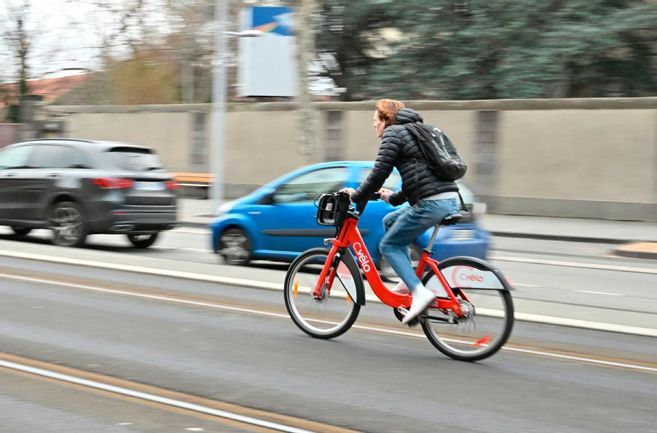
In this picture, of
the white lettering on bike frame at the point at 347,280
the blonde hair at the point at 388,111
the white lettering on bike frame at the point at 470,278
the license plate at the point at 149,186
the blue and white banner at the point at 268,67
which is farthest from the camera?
the blue and white banner at the point at 268,67

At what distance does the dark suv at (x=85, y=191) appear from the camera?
12.5m

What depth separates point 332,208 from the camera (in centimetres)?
643

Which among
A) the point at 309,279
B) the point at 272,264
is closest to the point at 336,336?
the point at 309,279

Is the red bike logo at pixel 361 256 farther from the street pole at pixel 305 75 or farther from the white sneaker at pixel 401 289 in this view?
the street pole at pixel 305 75

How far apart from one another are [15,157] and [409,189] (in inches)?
366

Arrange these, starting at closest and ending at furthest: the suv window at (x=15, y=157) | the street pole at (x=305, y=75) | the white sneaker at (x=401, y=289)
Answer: the white sneaker at (x=401, y=289) < the suv window at (x=15, y=157) < the street pole at (x=305, y=75)

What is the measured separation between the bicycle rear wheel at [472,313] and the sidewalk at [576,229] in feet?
31.4

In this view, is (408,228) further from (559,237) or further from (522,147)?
(522,147)

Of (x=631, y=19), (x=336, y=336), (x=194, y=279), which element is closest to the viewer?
(x=336, y=336)

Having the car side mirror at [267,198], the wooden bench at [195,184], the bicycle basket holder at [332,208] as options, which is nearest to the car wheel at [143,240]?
the car side mirror at [267,198]

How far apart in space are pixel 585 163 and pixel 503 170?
6.61ft

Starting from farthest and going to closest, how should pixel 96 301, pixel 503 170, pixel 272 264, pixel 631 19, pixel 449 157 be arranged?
1. pixel 631 19
2. pixel 503 170
3. pixel 272 264
4. pixel 96 301
5. pixel 449 157

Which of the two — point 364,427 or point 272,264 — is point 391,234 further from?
point 272,264

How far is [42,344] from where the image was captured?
6.12 metres
